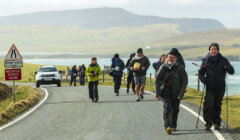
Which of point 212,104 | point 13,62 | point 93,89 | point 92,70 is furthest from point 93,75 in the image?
point 212,104

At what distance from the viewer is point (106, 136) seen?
7.23 m

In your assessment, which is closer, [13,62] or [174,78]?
[174,78]

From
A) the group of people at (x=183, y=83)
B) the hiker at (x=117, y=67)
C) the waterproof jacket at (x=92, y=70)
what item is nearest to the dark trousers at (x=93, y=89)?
the waterproof jacket at (x=92, y=70)

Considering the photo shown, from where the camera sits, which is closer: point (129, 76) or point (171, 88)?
point (171, 88)

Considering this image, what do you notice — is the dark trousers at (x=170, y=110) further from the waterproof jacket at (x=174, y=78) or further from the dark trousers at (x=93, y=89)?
the dark trousers at (x=93, y=89)

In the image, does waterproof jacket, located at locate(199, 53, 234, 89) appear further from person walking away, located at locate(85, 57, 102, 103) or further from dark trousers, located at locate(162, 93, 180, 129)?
person walking away, located at locate(85, 57, 102, 103)

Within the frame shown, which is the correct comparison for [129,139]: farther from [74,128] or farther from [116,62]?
[116,62]

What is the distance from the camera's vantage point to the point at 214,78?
7.90m

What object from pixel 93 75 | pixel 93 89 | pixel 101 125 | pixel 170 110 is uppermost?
pixel 93 75

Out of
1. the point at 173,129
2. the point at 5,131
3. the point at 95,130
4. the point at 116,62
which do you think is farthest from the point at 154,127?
the point at 116,62

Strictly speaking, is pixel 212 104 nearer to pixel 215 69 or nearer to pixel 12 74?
pixel 215 69

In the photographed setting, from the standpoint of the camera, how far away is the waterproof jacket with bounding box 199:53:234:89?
783 cm

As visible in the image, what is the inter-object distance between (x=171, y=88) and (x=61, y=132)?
2501 mm

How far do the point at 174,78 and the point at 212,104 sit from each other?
1.09 metres
